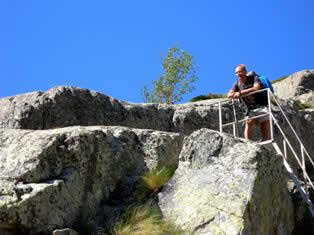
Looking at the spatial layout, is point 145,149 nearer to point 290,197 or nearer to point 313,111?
point 290,197

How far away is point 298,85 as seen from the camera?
135 feet

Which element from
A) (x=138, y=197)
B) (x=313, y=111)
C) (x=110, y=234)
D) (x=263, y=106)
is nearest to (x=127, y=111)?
(x=263, y=106)

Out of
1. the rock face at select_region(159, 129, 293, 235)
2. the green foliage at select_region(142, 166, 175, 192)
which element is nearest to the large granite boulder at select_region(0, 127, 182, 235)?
the green foliage at select_region(142, 166, 175, 192)

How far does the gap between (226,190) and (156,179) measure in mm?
1913

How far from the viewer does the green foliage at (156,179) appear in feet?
43.4

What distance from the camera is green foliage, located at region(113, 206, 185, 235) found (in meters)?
11.5

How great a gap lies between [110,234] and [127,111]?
8787 mm

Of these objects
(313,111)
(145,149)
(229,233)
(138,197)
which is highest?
(313,111)

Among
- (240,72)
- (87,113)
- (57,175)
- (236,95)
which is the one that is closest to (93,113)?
(87,113)

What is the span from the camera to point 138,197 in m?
13.0

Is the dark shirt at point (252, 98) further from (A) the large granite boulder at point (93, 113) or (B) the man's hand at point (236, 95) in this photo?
(A) the large granite boulder at point (93, 113)

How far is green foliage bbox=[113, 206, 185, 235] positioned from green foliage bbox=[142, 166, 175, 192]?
887 mm

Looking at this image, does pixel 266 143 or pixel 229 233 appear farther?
pixel 266 143

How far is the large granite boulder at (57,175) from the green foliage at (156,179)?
0.57 m
